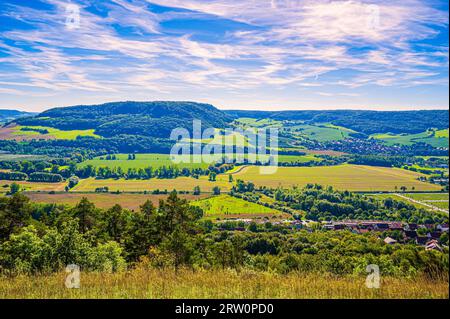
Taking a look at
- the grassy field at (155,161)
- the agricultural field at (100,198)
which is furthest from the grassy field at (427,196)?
the agricultural field at (100,198)

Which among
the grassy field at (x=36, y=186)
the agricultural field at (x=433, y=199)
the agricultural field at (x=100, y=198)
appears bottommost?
the agricultural field at (x=433, y=199)

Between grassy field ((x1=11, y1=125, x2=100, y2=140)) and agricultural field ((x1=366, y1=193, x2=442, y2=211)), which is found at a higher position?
grassy field ((x1=11, y1=125, x2=100, y2=140))

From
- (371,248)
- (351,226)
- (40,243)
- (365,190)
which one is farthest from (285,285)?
(365,190)

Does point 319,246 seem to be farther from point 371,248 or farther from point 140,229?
point 140,229

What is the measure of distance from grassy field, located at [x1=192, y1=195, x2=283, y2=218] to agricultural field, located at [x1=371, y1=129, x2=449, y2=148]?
65195mm

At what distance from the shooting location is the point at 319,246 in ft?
135

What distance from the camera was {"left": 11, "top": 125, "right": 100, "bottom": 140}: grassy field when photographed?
463ft

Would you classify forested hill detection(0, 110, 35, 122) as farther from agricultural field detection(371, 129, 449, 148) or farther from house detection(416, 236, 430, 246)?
agricultural field detection(371, 129, 449, 148)

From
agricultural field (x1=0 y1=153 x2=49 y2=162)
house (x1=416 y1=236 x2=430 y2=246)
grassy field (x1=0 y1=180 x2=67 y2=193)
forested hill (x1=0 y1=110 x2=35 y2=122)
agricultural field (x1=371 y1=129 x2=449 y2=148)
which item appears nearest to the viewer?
house (x1=416 y1=236 x2=430 y2=246)

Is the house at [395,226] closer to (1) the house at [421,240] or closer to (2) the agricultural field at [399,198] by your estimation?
(1) the house at [421,240]

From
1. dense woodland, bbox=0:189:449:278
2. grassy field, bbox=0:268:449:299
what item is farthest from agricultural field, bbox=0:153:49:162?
grassy field, bbox=0:268:449:299

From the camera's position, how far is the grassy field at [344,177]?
3610 inches

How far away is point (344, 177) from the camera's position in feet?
347

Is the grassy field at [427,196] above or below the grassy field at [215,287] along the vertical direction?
below
